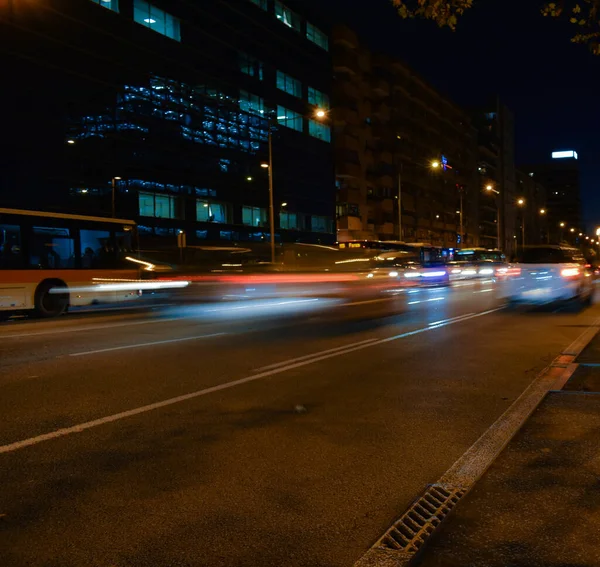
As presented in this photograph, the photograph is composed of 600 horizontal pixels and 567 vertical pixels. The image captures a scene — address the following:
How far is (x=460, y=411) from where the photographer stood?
667 centimetres

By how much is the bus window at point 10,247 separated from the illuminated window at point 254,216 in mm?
33261

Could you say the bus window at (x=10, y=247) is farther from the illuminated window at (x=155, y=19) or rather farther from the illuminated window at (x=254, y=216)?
the illuminated window at (x=254, y=216)

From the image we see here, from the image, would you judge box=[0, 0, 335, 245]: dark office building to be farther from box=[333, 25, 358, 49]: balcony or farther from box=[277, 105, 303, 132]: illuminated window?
box=[333, 25, 358, 49]: balcony

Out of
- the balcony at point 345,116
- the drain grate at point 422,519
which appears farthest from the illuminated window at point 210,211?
the drain grate at point 422,519

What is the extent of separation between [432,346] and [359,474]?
688 centimetres

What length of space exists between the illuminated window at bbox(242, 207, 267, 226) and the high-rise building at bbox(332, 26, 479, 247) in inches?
610

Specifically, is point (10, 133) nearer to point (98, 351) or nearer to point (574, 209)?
point (98, 351)

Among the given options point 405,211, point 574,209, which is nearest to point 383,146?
point 405,211

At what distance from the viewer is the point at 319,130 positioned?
59188 millimetres

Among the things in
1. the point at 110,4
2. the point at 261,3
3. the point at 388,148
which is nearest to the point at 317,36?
the point at 261,3

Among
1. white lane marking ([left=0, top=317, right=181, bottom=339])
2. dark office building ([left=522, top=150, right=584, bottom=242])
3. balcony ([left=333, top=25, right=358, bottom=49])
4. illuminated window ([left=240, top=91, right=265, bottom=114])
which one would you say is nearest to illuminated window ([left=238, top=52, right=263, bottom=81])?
illuminated window ([left=240, top=91, right=265, bottom=114])

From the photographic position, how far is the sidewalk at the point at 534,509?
3486mm

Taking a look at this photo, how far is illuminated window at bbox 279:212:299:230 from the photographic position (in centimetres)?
5400

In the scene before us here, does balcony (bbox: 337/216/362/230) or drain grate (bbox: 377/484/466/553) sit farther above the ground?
balcony (bbox: 337/216/362/230)
